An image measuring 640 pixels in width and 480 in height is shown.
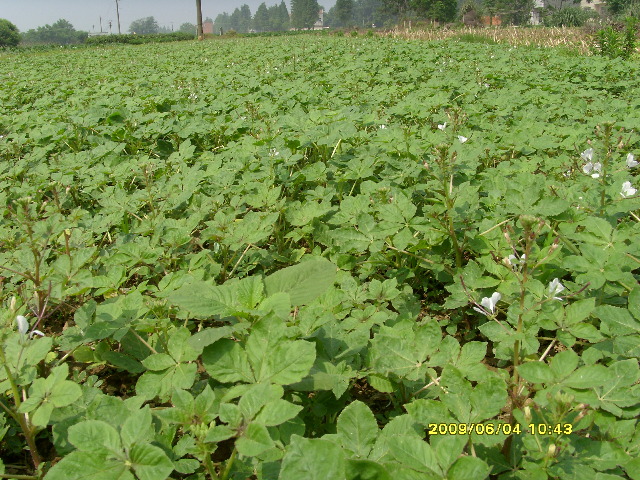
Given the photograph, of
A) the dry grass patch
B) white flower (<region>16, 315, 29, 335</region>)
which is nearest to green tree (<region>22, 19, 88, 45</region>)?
the dry grass patch

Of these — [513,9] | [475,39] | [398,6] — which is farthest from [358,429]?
[513,9]

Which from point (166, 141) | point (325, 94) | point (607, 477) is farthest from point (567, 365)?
point (325, 94)

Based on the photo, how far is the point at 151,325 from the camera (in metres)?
1.72

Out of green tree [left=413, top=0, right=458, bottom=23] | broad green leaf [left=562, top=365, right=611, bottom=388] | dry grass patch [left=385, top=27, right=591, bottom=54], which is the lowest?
broad green leaf [left=562, top=365, right=611, bottom=388]

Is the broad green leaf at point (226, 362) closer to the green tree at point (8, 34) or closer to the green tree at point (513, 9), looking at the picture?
the green tree at point (8, 34)

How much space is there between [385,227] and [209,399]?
4.53 feet

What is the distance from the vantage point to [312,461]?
2.97 ft

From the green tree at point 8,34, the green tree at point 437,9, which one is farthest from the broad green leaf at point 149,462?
the green tree at point 8,34

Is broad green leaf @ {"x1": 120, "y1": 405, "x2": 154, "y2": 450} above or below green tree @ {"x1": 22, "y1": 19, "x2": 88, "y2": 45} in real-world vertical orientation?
below

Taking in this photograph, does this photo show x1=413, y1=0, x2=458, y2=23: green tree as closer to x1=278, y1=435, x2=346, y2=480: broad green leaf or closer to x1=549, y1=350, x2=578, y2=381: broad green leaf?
x1=549, y1=350, x2=578, y2=381: broad green leaf

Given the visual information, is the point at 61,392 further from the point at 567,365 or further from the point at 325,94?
the point at 325,94
